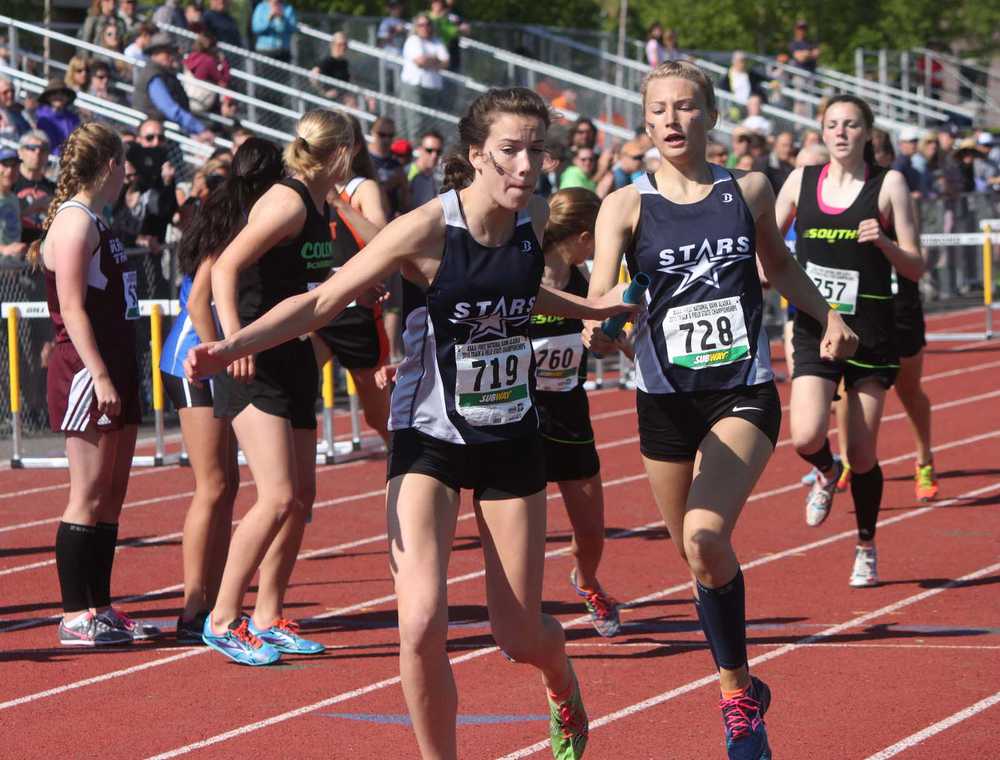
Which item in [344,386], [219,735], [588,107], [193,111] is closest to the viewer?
[219,735]

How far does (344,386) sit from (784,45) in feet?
104

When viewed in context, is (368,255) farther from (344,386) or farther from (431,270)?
(344,386)

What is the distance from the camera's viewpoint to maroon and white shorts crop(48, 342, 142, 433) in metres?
7.26

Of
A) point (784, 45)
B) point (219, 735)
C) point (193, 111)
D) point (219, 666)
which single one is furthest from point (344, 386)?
point (784, 45)

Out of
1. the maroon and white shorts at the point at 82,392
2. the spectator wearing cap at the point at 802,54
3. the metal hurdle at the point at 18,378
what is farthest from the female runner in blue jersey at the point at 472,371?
the spectator wearing cap at the point at 802,54

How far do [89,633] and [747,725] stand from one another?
3.25 m

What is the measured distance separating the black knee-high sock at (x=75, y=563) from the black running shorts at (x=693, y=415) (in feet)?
8.84

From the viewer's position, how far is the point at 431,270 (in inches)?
195

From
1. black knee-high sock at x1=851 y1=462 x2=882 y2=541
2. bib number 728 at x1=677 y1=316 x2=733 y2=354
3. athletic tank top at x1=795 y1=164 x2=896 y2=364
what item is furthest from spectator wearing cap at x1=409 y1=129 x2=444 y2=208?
bib number 728 at x1=677 y1=316 x2=733 y2=354

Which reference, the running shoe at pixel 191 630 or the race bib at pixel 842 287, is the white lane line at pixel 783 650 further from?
the running shoe at pixel 191 630

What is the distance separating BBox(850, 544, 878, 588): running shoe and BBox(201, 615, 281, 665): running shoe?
2866 mm

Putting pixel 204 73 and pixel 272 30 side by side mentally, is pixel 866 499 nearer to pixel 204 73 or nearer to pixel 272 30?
pixel 204 73

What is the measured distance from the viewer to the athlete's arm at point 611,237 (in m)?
5.75

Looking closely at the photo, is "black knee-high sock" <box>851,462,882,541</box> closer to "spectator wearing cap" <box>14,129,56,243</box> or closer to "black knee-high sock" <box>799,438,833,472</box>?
"black knee-high sock" <box>799,438,833,472</box>
